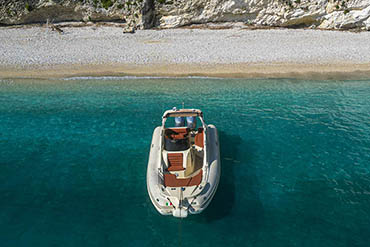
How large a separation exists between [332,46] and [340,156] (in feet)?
67.9

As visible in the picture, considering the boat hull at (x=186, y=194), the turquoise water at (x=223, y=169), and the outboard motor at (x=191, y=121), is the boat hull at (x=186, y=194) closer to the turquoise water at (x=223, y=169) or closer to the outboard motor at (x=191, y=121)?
the turquoise water at (x=223, y=169)

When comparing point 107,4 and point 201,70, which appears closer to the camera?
point 201,70

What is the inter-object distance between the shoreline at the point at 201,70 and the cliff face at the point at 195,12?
396 inches

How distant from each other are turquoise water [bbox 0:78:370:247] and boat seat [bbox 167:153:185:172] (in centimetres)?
132

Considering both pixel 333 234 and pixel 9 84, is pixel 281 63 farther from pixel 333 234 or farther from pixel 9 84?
pixel 9 84

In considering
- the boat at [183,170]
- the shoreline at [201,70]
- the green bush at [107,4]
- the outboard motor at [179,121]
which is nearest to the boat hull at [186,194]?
the boat at [183,170]

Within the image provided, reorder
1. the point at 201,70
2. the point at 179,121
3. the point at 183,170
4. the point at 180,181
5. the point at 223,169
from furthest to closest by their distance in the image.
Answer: the point at 201,70, the point at 179,121, the point at 223,169, the point at 183,170, the point at 180,181

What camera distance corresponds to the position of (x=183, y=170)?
467 inches

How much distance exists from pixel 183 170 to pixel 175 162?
55cm

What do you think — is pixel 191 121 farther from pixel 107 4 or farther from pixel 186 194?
pixel 107 4

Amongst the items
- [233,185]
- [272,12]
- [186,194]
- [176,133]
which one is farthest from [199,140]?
[272,12]

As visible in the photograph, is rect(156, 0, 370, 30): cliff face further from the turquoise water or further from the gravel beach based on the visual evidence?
the turquoise water

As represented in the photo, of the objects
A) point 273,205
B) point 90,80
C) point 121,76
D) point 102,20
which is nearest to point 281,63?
point 121,76

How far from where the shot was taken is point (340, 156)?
13312 millimetres
